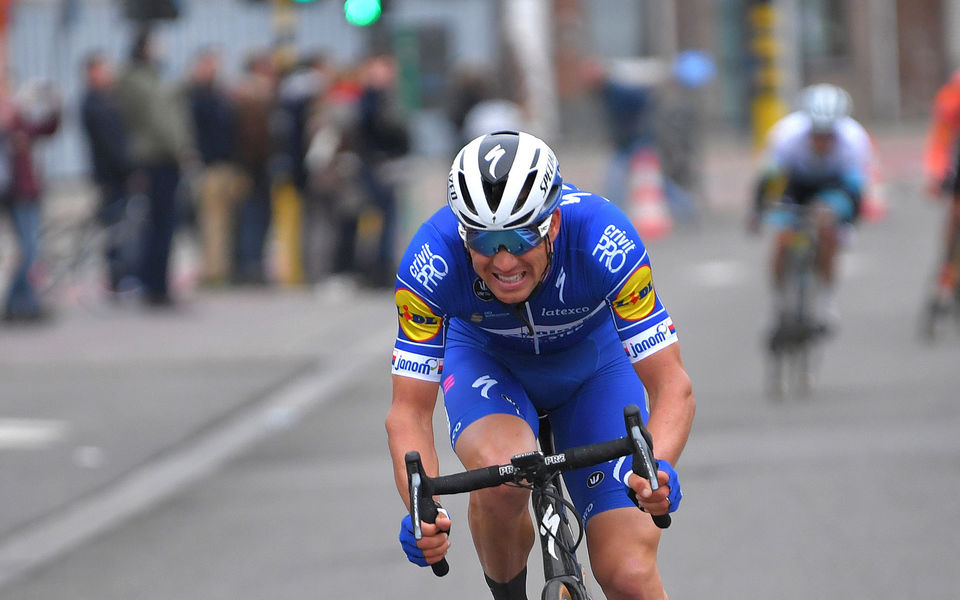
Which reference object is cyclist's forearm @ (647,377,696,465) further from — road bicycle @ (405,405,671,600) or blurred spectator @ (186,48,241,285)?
blurred spectator @ (186,48,241,285)

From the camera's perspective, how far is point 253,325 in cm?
1469

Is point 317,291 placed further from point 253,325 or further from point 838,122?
point 838,122

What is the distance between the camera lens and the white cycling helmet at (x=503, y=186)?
4.52m

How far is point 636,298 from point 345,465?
202 inches

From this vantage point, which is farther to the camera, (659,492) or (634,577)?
(634,577)

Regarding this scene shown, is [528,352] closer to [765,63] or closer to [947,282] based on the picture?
[947,282]

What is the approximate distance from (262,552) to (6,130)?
756 centimetres

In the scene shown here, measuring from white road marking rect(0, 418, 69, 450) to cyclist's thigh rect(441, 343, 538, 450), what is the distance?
18.6ft

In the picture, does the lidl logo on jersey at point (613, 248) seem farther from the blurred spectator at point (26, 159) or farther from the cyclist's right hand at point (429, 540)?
the blurred spectator at point (26, 159)

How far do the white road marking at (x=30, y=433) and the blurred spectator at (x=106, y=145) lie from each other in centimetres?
425

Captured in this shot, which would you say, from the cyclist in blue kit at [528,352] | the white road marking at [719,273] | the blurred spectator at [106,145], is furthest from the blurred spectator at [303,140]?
the cyclist in blue kit at [528,352]

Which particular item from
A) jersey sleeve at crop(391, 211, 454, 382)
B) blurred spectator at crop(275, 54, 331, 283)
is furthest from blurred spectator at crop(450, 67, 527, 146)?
jersey sleeve at crop(391, 211, 454, 382)

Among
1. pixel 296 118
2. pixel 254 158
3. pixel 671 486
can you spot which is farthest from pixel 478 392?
pixel 254 158

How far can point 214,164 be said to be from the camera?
16.5m
